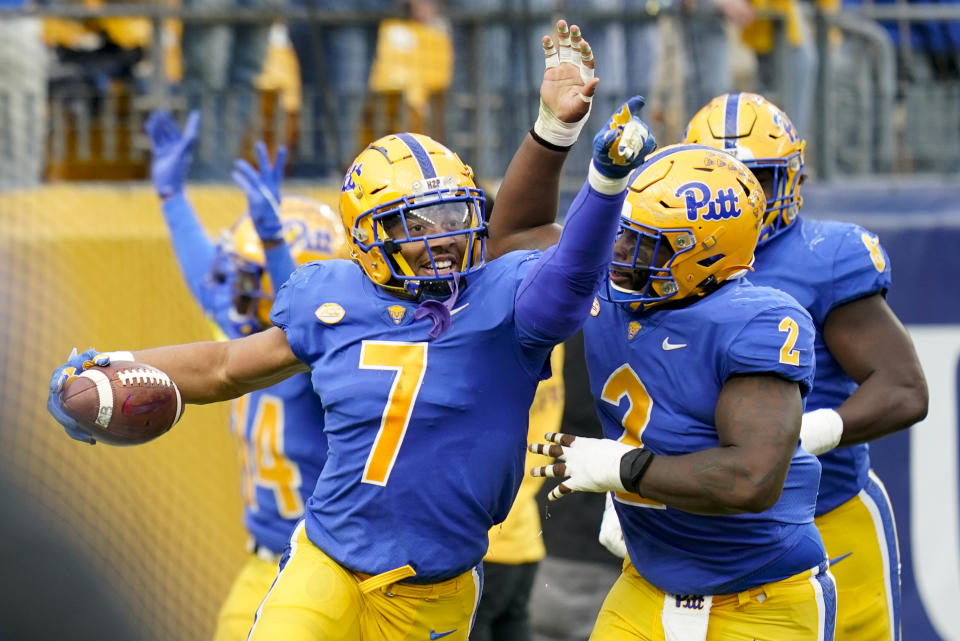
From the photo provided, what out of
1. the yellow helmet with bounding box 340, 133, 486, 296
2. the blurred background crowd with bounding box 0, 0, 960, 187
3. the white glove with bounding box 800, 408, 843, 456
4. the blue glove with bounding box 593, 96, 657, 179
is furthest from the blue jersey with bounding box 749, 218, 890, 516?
the blurred background crowd with bounding box 0, 0, 960, 187

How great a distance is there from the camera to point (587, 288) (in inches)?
122

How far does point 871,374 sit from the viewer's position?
3.93m

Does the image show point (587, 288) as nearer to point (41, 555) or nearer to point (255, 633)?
point (255, 633)

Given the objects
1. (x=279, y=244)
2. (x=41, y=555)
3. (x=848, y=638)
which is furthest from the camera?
(x=279, y=244)

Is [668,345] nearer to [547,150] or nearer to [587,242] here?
[587,242]

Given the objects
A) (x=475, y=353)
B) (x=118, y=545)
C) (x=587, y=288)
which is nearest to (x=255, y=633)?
(x=475, y=353)

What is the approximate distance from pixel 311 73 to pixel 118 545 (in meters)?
2.52

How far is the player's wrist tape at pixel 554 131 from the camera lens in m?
3.49

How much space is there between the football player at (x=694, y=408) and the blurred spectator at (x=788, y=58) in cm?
334

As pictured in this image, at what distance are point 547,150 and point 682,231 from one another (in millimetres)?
495

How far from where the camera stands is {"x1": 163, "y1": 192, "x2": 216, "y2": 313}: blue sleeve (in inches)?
221

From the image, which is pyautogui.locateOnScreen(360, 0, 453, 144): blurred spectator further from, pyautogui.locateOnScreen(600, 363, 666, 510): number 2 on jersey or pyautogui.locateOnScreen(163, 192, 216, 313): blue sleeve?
pyautogui.locateOnScreen(600, 363, 666, 510): number 2 on jersey

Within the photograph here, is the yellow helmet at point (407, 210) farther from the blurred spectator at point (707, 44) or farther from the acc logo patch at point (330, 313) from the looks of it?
the blurred spectator at point (707, 44)

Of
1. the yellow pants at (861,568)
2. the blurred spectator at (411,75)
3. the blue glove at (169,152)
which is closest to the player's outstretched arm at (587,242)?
the yellow pants at (861,568)
